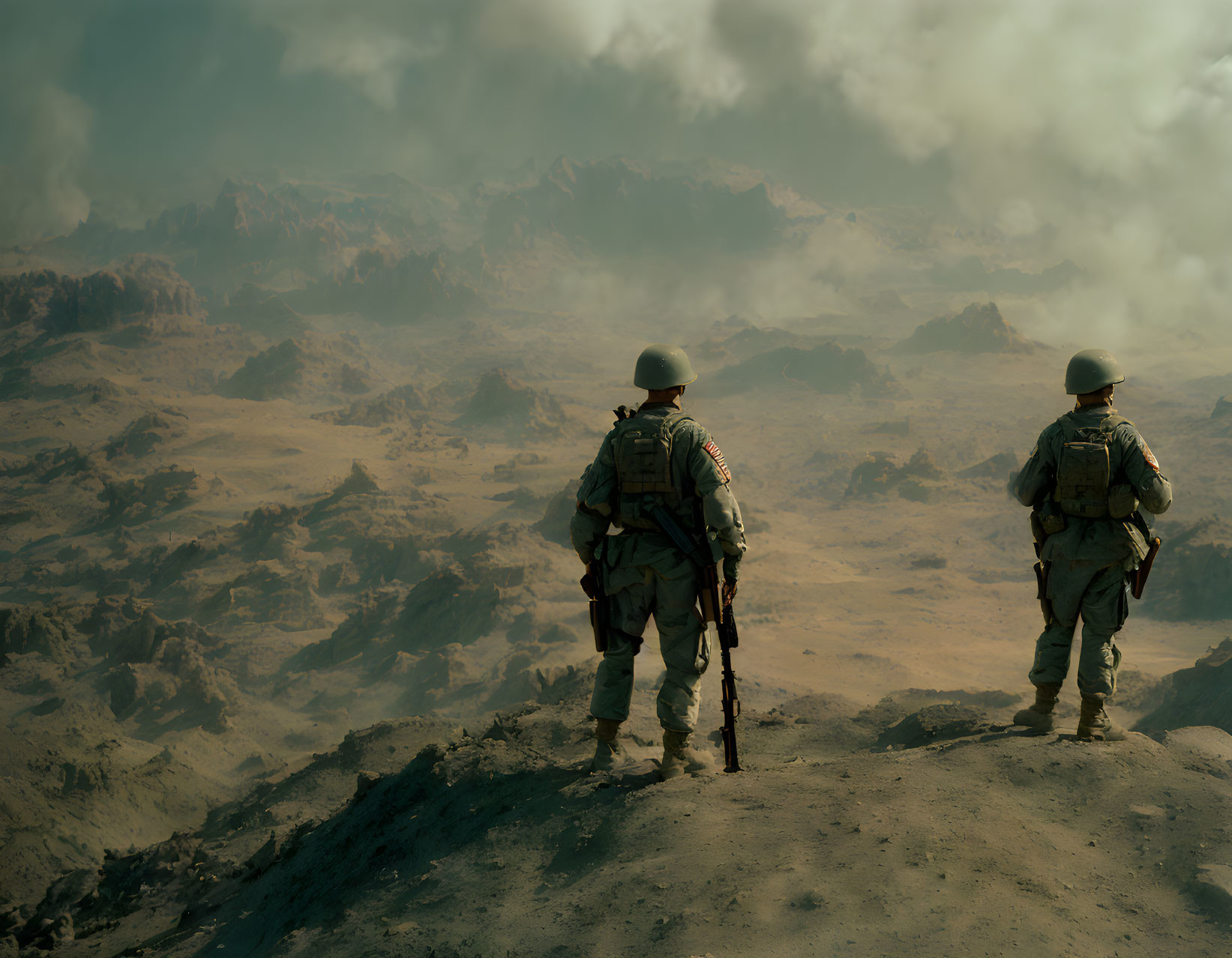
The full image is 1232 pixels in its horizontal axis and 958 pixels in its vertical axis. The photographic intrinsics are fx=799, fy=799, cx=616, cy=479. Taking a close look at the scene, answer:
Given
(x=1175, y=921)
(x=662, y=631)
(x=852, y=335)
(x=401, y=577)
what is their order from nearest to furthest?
(x=1175, y=921) → (x=662, y=631) → (x=401, y=577) → (x=852, y=335)

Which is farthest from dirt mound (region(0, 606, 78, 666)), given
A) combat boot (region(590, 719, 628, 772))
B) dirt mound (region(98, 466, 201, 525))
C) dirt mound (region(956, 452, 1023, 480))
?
dirt mound (region(956, 452, 1023, 480))

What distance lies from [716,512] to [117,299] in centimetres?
4765

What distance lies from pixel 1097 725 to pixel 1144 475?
1469 millimetres

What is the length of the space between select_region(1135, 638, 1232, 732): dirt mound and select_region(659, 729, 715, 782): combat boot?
267 inches

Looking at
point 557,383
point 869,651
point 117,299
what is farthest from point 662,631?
point 117,299

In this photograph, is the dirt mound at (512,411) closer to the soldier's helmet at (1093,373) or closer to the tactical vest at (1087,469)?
the soldier's helmet at (1093,373)

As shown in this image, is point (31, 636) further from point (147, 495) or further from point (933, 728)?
point (933, 728)

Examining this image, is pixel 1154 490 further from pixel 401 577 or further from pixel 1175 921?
pixel 401 577

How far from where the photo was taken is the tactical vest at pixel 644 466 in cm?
414

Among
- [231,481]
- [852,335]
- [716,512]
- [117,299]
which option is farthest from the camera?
[852,335]

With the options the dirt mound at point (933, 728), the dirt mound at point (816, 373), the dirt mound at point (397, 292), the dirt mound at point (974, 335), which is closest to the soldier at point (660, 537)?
the dirt mound at point (933, 728)

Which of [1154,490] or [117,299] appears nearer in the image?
[1154,490]

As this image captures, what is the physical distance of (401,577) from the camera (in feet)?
55.6

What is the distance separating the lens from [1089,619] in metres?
4.70
